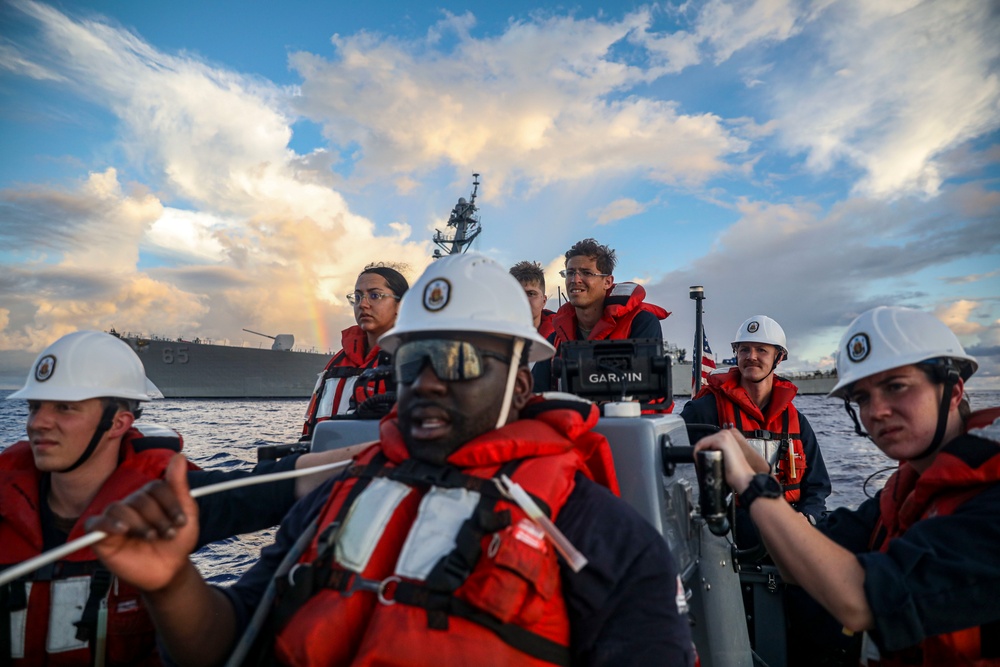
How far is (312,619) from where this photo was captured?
5.31ft

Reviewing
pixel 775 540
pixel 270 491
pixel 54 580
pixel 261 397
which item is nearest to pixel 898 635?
pixel 775 540

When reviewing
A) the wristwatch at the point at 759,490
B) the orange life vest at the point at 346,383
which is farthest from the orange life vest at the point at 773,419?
the wristwatch at the point at 759,490

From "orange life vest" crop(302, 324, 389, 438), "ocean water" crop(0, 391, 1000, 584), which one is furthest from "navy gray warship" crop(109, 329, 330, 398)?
"orange life vest" crop(302, 324, 389, 438)

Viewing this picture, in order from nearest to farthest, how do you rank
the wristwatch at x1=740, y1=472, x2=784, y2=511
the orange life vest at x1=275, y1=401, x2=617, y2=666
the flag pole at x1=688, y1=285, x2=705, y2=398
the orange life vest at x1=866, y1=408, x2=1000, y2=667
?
the orange life vest at x1=275, y1=401, x2=617, y2=666 < the orange life vest at x1=866, y1=408, x2=1000, y2=667 < the wristwatch at x1=740, y1=472, x2=784, y2=511 < the flag pole at x1=688, y1=285, x2=705, y2=398

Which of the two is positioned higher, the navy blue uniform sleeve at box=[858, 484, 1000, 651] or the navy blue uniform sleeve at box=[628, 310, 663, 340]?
the navy blue uniform sleeve at box=[628, 310, 663, 340]

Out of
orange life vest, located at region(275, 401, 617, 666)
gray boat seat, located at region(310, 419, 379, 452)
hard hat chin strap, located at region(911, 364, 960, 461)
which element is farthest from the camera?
gray boat seat, located at region(310, 419, 379, 452)

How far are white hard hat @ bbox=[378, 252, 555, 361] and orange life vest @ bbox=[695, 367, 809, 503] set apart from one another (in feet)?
11.9

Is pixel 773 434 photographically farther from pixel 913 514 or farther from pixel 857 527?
pixel 913 514

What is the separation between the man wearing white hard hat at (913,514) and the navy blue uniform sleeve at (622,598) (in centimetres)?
58

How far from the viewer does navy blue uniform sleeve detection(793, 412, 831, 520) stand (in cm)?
480

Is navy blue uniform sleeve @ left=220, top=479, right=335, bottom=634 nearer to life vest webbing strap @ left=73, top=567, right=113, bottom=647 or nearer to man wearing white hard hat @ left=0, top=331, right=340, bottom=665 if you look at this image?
man wearing white hard hat @ left=0, top=331, right=340, bottom=665

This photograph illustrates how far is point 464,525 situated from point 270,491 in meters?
1.33

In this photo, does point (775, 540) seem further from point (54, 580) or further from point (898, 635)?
point (54, 580)

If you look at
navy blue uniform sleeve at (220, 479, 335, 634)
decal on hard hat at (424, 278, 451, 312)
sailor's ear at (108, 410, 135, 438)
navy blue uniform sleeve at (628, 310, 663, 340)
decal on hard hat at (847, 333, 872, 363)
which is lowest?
navy blue uniform sleeve at (220, 479, 335, 634)
